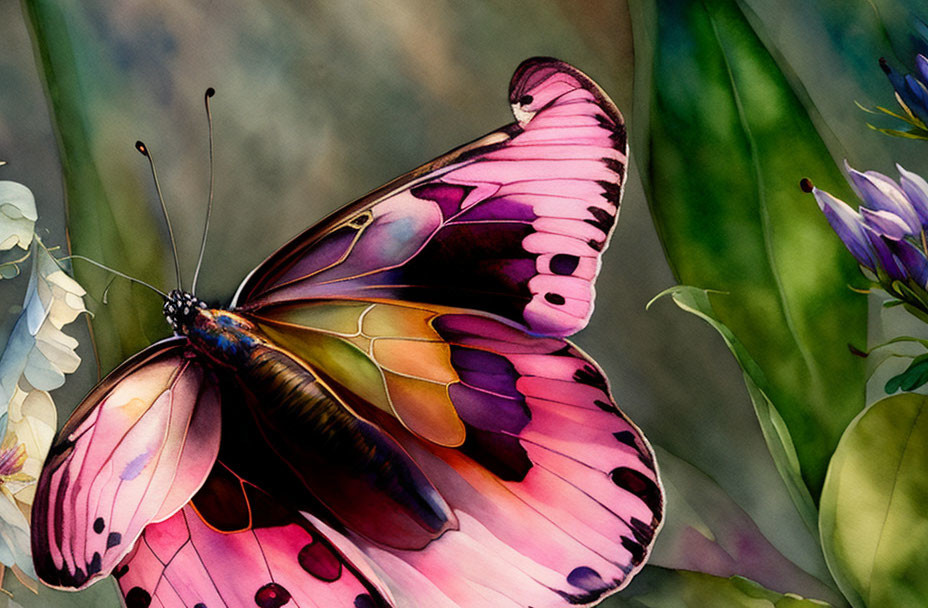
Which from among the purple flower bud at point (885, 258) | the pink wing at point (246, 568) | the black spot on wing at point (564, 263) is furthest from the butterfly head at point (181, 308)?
the purple flower bud at point (885, 258)

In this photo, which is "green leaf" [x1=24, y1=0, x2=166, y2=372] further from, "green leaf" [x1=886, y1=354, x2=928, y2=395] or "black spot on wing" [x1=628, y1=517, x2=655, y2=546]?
"green leaf" [x1=886, y1=354, x2=928, y2=395]

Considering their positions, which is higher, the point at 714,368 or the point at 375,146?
the point at 375,146

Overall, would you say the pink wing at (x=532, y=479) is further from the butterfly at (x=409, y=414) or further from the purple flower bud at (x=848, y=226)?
the purple flower bud at (x=848, y=226)

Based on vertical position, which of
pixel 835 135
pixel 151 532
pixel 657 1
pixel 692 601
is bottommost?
pixel 692 601

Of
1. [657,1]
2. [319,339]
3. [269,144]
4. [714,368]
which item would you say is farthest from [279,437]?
[657,1]

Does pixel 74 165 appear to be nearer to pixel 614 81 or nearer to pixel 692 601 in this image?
pixel 614 81

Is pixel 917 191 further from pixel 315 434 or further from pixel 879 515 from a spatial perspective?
pixel 315 434
